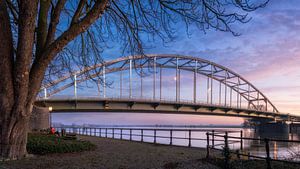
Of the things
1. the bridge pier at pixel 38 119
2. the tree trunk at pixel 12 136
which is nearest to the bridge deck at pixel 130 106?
the bridge pier at pixel 38 119

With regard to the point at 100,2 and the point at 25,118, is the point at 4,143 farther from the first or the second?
the point at 100,2

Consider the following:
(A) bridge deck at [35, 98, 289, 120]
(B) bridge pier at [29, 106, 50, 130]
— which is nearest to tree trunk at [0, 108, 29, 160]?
(B) bridge pier at [29, 106, 50, 130]

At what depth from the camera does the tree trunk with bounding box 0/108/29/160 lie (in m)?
9.13

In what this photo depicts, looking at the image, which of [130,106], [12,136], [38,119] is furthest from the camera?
[130,106]

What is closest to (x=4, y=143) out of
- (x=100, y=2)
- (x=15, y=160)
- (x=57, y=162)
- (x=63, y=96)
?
(x=15, y=160)

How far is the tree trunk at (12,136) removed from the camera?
9.13 metres

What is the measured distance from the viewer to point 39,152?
11.5m

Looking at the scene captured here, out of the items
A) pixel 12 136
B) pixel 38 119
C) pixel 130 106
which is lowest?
pixel 38 119

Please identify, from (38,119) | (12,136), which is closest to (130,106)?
(38,119)

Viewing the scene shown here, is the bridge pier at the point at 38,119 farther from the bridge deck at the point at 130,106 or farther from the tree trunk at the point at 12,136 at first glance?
the tree trunk at the point at 12,136

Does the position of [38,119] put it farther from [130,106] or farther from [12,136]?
[12,136]

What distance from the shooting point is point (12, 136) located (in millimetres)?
9219

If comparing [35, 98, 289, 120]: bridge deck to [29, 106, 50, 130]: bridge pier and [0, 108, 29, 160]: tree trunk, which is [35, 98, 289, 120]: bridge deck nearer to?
[29, 106, 50, 130]: bridge pier

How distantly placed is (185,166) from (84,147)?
6.50m
